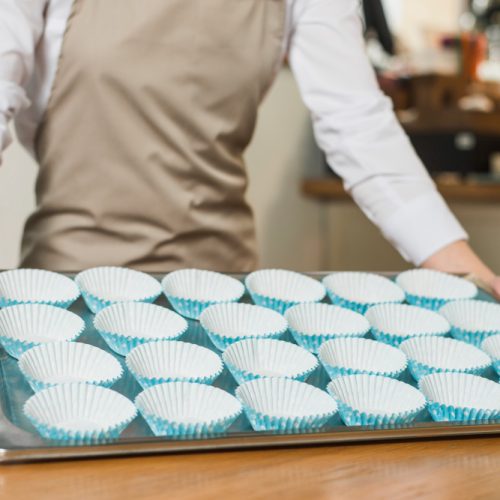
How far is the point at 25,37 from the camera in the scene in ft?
3.90

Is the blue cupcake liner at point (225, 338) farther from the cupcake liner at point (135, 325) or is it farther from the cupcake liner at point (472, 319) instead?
the cupcake liner at point (472, 319)

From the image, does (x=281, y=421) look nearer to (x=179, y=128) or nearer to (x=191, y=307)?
(x=191, y=307)

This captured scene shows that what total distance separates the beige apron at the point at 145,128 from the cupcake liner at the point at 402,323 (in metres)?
0.44

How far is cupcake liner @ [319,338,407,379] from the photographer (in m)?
0.83

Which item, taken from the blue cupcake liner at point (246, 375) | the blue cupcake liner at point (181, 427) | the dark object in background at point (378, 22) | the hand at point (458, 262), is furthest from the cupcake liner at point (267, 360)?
the dark object in background at point (378, 22)

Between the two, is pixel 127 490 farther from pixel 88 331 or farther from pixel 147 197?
pixel 147 197

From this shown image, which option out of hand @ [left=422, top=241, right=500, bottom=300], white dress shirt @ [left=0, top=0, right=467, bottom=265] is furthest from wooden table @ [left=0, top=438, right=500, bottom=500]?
white dress shirt @ [left=0, top=0, right=467, bottom=265]

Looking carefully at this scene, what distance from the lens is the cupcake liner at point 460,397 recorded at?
768 millimetres

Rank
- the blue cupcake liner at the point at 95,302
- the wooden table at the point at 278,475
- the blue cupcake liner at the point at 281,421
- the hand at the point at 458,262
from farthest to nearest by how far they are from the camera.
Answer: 1. the hand at the point at 458,262
2. the blue cupcake liner at the point at 95,302
3. the blue cupcake liner at the point at 281,421
4. the wooden table at the point at 278,475

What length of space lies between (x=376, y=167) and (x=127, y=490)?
0.88m

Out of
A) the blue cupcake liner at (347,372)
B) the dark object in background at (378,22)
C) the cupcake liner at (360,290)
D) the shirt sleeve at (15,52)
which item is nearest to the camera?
the blue cupcake liner at (347,372)

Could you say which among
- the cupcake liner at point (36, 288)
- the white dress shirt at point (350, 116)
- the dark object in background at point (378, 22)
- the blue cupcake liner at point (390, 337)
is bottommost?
the blue cupcake liner at point (390, 337)

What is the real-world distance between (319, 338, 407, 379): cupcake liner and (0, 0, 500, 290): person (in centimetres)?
40

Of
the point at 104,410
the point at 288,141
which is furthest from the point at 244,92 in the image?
the point at 288,141
